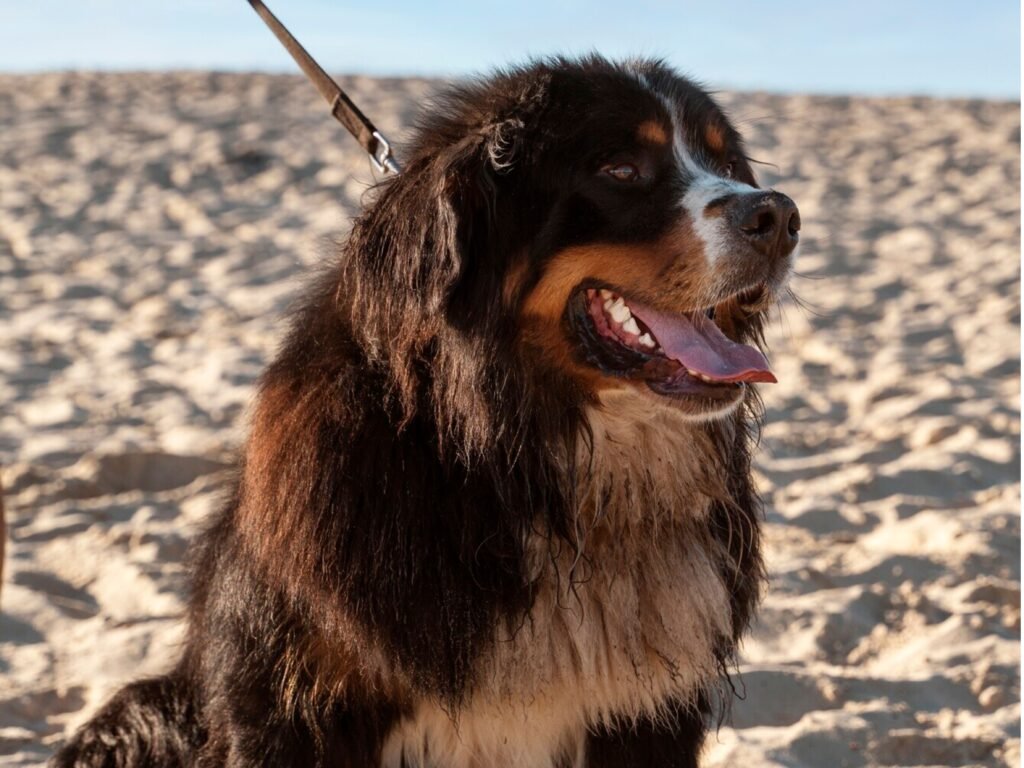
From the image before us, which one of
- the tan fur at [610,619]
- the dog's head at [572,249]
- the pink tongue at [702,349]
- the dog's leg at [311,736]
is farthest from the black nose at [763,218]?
the dog's leg at [311,736]

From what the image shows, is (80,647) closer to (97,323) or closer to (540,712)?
(540,712)

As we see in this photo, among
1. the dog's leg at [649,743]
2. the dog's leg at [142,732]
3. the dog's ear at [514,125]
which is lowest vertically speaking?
the dog's leg at [649,743]

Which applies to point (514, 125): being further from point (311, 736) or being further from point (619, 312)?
point (311, 736)

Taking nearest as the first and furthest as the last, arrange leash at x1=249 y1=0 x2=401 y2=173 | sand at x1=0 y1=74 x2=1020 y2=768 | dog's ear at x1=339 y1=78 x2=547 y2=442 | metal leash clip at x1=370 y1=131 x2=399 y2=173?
dog's ear at x1=339 y1=78 x2=547 y2=442 → metal leash clip at x1=370 y1=131 x2=399 y2=173 → leash at x1=249 y1=0 x2=401 y2=173 → sand at x1=0 y1=74 x2=1020 y2=768

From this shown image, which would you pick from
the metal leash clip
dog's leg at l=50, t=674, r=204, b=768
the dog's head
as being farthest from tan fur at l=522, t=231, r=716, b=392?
dog's leg at l=50, t=674, r=204, b=768

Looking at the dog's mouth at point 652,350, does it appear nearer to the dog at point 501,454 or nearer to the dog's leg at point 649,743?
the dog at point 501,454

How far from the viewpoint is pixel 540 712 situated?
2.71 metres

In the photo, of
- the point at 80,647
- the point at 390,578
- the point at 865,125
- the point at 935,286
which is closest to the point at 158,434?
the point at 80,647

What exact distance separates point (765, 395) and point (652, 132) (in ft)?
12.8

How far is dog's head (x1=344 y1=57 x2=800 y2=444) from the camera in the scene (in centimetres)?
257

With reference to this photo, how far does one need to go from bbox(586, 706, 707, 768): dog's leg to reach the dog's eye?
3.68 ft

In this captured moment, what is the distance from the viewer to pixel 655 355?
2664 mm

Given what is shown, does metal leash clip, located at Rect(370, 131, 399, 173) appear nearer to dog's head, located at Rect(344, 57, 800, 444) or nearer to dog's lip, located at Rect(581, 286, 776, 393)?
dog's head, located at Rect(344, 57, 800, 444)

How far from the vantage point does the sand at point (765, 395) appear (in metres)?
3.76
